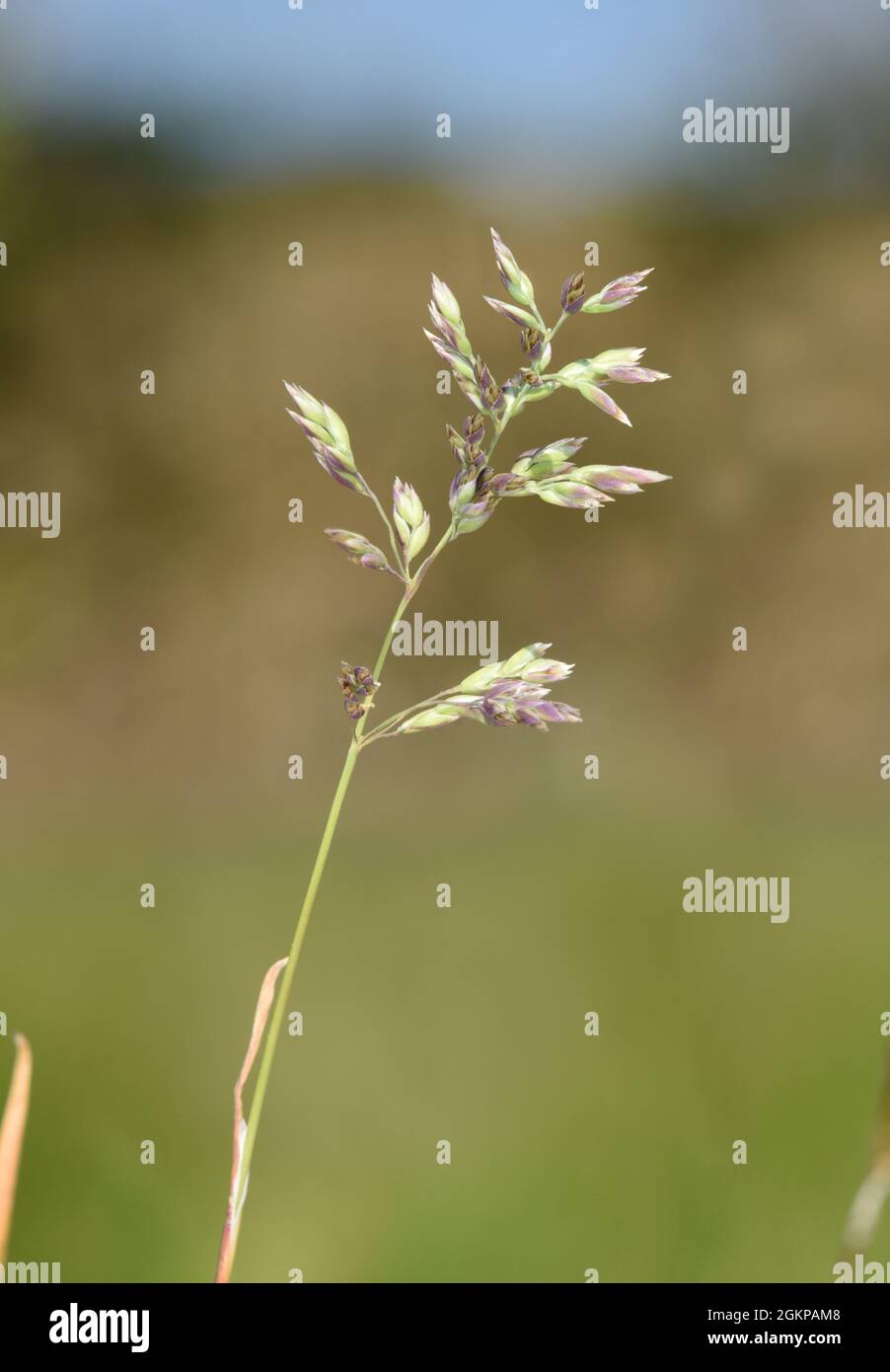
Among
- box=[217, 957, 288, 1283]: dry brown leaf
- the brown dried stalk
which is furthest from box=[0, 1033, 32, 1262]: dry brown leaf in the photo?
the brown dried stalk

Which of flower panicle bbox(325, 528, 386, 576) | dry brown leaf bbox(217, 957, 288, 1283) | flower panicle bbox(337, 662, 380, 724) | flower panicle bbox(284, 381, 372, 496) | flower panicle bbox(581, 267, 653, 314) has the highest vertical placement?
flower panicle bbox(581, 267, 653, 314)

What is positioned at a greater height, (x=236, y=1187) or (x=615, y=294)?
(x=615, y=294)

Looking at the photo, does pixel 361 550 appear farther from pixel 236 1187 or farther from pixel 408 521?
pixel 236 1187

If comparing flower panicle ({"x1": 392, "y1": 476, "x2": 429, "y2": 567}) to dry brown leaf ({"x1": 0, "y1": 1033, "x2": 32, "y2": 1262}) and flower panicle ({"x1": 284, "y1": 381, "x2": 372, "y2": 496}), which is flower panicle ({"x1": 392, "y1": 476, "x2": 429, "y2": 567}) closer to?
flower panicle ({"x1": 284, "y1": 381, "x2": 372, "y2": 496})

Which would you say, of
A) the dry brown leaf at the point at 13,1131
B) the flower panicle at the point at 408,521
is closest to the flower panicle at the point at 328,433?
the flower panicle at the point at 408,521

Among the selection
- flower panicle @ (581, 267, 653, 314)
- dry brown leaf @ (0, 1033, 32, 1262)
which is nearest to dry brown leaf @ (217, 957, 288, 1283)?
dry brown leaf @ (0, 1033, 32, 1262)

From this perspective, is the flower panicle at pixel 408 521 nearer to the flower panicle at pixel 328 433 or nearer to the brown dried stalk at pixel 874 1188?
the flower panicle at pixel 328 433

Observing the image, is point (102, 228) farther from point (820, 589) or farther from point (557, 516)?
point (820, 589)

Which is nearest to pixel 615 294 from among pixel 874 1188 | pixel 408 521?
pixel 408 521

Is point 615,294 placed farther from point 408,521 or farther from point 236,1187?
point 236,1187

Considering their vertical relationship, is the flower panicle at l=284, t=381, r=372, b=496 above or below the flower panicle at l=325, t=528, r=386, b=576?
above

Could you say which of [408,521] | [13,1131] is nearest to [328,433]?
[408,521]
